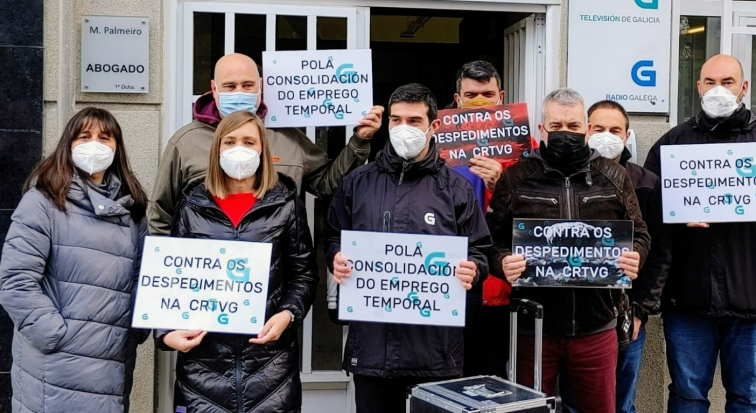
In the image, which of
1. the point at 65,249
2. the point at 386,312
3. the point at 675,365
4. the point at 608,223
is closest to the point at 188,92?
the point at 65,249

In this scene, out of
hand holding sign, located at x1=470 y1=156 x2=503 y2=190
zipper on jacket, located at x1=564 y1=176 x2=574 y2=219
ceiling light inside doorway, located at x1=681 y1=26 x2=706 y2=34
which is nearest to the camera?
zipper on jacket, located at x1=564 y1=176 x2=574 y2=219

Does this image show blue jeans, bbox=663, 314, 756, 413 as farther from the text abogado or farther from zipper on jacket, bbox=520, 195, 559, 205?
the text abogado

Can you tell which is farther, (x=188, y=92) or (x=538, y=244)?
(x=188, y=92)

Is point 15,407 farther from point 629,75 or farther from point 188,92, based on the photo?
point 629,75

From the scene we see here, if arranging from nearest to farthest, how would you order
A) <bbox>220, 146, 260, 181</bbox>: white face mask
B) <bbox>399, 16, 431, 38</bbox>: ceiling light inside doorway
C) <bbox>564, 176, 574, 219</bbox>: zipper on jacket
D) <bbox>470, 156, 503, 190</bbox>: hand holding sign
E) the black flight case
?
1. the black flight case
2. <bbox>220, 146, 260, 181</bbox>: white face mask
3. <bbox>564, 176, 574, 219</bbox>: zipper on jacket
4. <bbox>470, 156, 503, 190</bbox>: hand holding sign
5. <bbox>399, 16, 431, 38</bbox>: ceiling light inside doorway

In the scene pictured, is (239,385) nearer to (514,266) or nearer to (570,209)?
(514,266)

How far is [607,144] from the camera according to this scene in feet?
15.0

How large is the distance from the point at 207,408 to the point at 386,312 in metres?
0.89

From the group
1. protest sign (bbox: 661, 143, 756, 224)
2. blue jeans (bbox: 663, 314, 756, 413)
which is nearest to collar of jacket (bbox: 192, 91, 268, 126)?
protest sign (bbox: 661, 143, 756, 224)

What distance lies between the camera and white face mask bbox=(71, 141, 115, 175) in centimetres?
373

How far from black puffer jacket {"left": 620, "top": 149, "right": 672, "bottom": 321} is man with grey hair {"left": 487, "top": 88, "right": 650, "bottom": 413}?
38cm

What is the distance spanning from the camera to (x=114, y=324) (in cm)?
369

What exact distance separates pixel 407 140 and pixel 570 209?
0.87 meters

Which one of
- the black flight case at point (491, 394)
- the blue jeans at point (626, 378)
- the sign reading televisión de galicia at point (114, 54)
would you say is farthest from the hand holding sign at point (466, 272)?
the sign reading televisión de galicia at point (114, 54)
